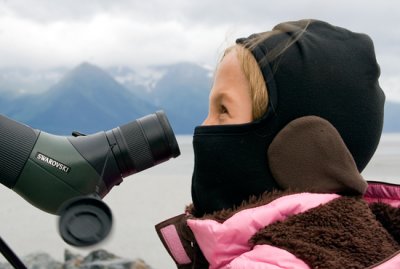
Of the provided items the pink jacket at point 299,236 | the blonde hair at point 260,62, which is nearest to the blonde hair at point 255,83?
the blonde hair at point 260,62

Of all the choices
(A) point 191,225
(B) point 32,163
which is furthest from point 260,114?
(B) point 32,163

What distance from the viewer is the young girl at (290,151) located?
70cm

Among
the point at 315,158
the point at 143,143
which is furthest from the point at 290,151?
the point at 143,143

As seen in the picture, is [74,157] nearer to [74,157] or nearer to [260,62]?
[74,157]

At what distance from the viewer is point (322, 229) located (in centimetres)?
68

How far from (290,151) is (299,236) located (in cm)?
13

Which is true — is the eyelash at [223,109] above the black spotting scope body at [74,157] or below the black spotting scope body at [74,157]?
above

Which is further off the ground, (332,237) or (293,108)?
(293,108)

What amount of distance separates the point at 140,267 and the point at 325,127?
1092mm

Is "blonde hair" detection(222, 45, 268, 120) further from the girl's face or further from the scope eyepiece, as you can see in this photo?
the scope eyepiece

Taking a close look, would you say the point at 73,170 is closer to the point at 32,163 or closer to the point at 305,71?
the point at 32,163

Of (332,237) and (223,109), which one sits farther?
(223,109)

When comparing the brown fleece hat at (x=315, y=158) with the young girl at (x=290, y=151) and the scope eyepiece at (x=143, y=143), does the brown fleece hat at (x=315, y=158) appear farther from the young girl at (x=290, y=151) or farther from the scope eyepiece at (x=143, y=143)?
the scope eyepiece at (x=143, y=143)

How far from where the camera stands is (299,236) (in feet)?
2.19
